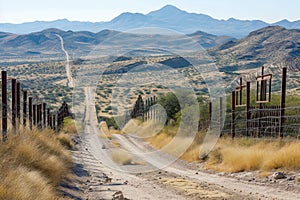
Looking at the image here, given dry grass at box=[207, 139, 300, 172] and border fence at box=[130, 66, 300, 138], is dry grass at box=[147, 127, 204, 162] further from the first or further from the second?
dry grass at box=[207, 139, 300, 172]

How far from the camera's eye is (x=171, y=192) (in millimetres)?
12500

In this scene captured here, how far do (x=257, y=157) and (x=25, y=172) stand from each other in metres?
7.91

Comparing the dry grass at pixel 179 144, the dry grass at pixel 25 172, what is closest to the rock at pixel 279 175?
the dry grass at pixel 25 172

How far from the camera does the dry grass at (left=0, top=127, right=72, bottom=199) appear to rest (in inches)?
324

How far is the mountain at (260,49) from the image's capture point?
11235cm

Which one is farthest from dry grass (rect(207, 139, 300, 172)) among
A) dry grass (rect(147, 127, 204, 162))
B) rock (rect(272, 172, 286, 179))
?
dry grass (rect(147, 127, 204, 162))

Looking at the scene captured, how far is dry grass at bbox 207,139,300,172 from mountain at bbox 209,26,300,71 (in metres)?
84.0

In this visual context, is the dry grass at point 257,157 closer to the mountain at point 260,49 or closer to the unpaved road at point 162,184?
the unpaved road at point 162,184

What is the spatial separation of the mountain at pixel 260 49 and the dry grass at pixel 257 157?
84006 mm

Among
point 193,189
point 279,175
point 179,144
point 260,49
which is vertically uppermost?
point 260,49

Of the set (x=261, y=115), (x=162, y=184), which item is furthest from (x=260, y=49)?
(x=162, y=184)

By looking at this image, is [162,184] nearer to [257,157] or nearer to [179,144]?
[257,157]

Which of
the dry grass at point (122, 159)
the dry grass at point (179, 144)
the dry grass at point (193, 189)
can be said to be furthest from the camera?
the dry grass at point (179, 144)

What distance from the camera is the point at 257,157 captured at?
15.9 metres
